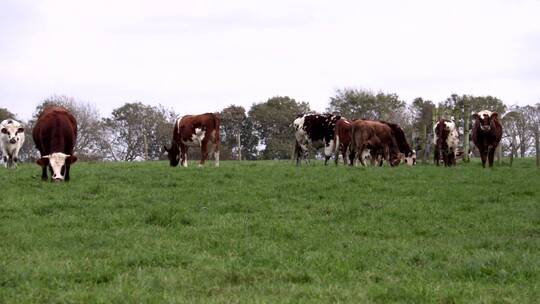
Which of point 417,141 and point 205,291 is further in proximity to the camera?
point 417,141

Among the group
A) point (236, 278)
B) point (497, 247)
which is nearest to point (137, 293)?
point (236, 278)

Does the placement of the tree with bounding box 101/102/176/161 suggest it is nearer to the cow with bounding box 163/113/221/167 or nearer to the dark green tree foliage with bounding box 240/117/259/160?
the dark green tree foliage with bounding box 240/117/259/160

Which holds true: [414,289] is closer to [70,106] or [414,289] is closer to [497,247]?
[497,247]

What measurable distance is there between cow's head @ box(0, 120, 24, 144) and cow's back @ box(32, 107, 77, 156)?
25.0ft

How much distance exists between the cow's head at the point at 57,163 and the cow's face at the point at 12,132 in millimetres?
9329

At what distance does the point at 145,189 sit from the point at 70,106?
66306 millimetres

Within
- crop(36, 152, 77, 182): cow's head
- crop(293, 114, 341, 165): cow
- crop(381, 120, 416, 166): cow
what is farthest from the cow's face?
crop(381, 120, 416, 166): cow

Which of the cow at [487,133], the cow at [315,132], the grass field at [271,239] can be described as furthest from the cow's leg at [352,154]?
the grass field at [271,239]

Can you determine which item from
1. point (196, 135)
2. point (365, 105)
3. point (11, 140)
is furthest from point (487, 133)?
point (365, 105)

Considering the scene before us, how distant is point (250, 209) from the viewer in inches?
550

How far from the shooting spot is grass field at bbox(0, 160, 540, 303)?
7.66 m

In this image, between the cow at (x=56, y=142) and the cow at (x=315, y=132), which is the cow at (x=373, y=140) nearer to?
the cow at (x=315, y=132)

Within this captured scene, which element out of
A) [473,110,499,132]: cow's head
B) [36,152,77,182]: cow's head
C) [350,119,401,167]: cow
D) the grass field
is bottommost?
the grass field

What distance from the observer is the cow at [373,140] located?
2586cm
